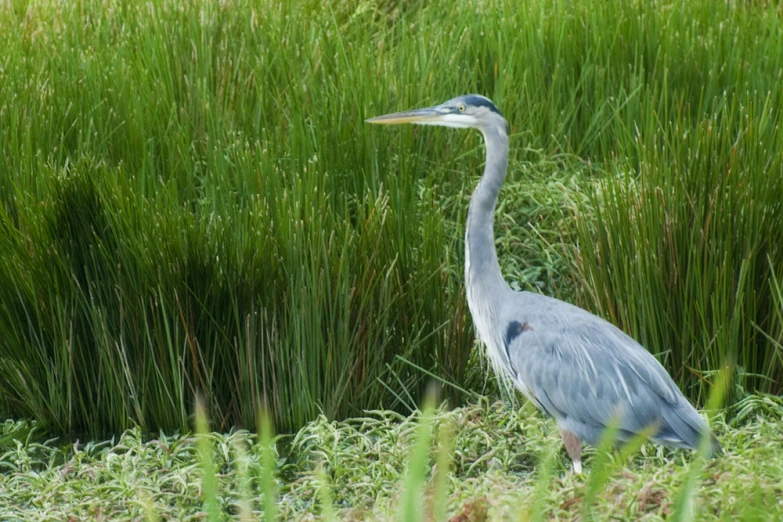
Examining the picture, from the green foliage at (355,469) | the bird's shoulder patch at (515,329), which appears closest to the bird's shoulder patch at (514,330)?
the bird's shoulder patch at (515,329)

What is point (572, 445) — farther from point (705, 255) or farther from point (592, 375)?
point (705, 255)

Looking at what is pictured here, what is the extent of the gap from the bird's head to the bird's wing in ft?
2.22

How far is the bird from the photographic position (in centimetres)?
297

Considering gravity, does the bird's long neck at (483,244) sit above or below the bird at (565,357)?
above

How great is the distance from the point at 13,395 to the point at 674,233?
2.35 metres

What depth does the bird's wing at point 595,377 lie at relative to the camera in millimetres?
2955

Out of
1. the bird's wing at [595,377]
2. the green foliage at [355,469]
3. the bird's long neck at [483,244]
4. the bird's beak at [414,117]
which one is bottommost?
the green foliage at [355,469]

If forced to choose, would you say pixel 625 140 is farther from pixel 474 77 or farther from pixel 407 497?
pixel 407 497

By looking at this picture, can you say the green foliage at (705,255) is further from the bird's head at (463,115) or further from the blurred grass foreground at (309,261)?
the bird's head at (463,115)

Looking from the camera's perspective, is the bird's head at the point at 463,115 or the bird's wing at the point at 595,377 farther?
the bird's head at the point at 463,115

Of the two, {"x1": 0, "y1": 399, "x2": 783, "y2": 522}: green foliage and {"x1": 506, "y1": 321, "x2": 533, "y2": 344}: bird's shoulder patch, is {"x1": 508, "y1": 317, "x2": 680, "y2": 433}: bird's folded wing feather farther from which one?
{"x1": 0, "y1": 399, "x2": 783, "y2": 522}: green foliage

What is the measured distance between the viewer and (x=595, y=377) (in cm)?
305

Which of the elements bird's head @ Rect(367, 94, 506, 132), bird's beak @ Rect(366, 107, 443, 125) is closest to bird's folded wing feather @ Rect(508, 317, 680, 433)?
bird's head @ Rect(367, 94, 506, 132)

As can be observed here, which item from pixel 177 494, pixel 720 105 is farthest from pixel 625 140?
pixel 177 494
